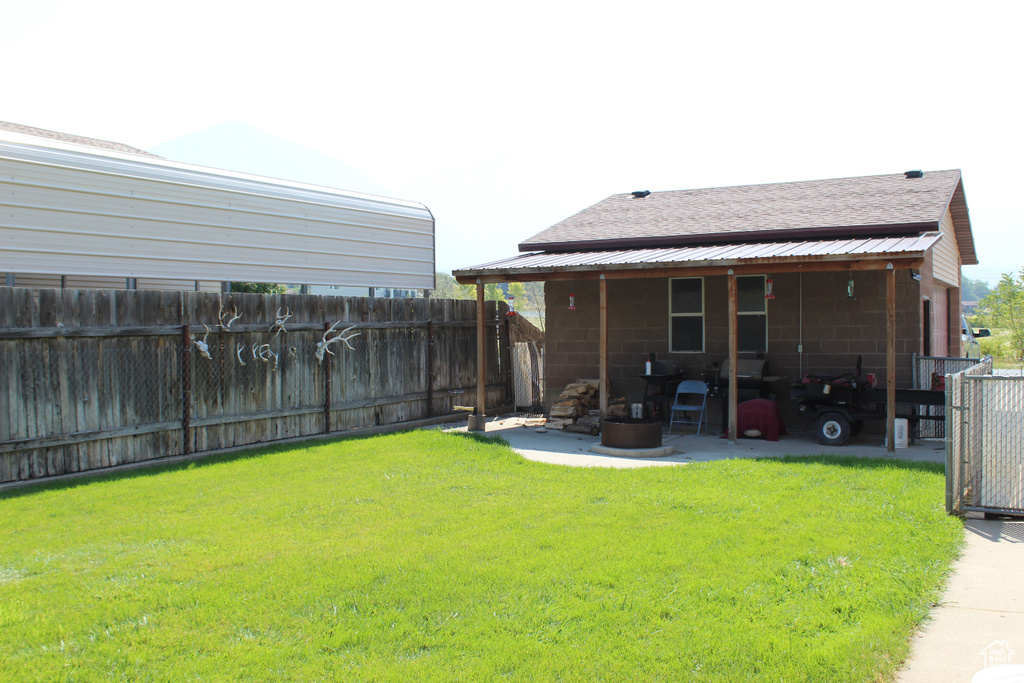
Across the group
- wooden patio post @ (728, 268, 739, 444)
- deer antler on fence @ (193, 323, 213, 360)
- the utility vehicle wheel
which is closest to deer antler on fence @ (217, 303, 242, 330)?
deer antler on fence @ (193, 323, 213, 360)

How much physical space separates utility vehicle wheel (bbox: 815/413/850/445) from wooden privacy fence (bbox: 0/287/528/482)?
670 cm

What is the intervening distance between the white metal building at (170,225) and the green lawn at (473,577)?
352 centimetres

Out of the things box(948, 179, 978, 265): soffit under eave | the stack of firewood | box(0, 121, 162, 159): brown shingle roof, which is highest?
box(0, 121, 162, 159): brown shingle roof

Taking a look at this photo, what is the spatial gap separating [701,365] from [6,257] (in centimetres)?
1060

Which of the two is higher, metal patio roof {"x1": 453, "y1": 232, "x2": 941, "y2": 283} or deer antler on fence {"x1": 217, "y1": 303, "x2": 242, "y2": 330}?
metal patio roof {"x1": 453, "y1": 232, "x2": 941, "y2": 283}

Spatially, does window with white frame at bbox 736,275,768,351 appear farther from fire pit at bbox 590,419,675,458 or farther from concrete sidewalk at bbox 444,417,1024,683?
concrete sidewalk at bbox 444,417,1024,683

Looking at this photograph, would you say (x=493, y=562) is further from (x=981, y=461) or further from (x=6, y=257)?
(x=6, y=257)

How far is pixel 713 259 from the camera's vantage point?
11.5 metres

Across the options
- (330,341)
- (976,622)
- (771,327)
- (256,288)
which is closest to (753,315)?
(771,327)

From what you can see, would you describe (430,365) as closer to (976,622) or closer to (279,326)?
(279,326)

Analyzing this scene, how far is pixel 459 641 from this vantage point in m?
4.39

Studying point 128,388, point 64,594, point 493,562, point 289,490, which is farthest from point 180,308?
point 493,562

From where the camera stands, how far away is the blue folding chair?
12.8 metres

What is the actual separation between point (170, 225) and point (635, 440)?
7.53m
